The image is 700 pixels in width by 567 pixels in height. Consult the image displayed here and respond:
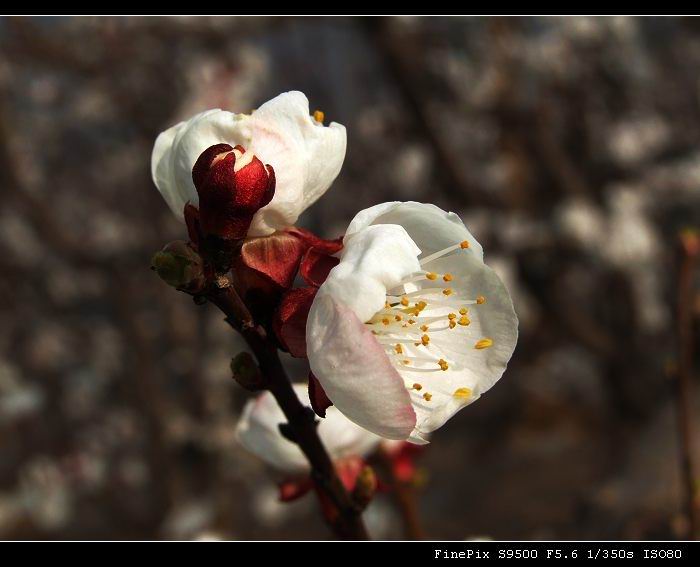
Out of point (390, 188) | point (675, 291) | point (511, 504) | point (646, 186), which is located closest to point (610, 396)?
point (511, 504)

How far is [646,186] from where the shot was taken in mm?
3832

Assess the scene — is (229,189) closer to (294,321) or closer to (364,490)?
(294,321)

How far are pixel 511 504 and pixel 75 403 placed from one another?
10.0 ft

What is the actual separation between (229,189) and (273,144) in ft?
0.20

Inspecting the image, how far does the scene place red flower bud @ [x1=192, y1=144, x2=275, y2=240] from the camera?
46cm

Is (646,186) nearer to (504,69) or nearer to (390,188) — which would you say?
(504,69)

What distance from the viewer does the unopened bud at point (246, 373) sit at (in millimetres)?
493

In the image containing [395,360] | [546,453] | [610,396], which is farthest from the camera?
[546,453]

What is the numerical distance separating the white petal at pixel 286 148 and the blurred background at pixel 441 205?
81.5 inches

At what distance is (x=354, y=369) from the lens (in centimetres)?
43

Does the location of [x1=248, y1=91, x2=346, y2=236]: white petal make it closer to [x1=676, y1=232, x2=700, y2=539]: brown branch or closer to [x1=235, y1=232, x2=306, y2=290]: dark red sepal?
[x1=235, y1=232, x2=306, y2=290]: dark red sepal

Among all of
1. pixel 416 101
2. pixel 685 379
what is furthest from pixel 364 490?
pixel 416 101
